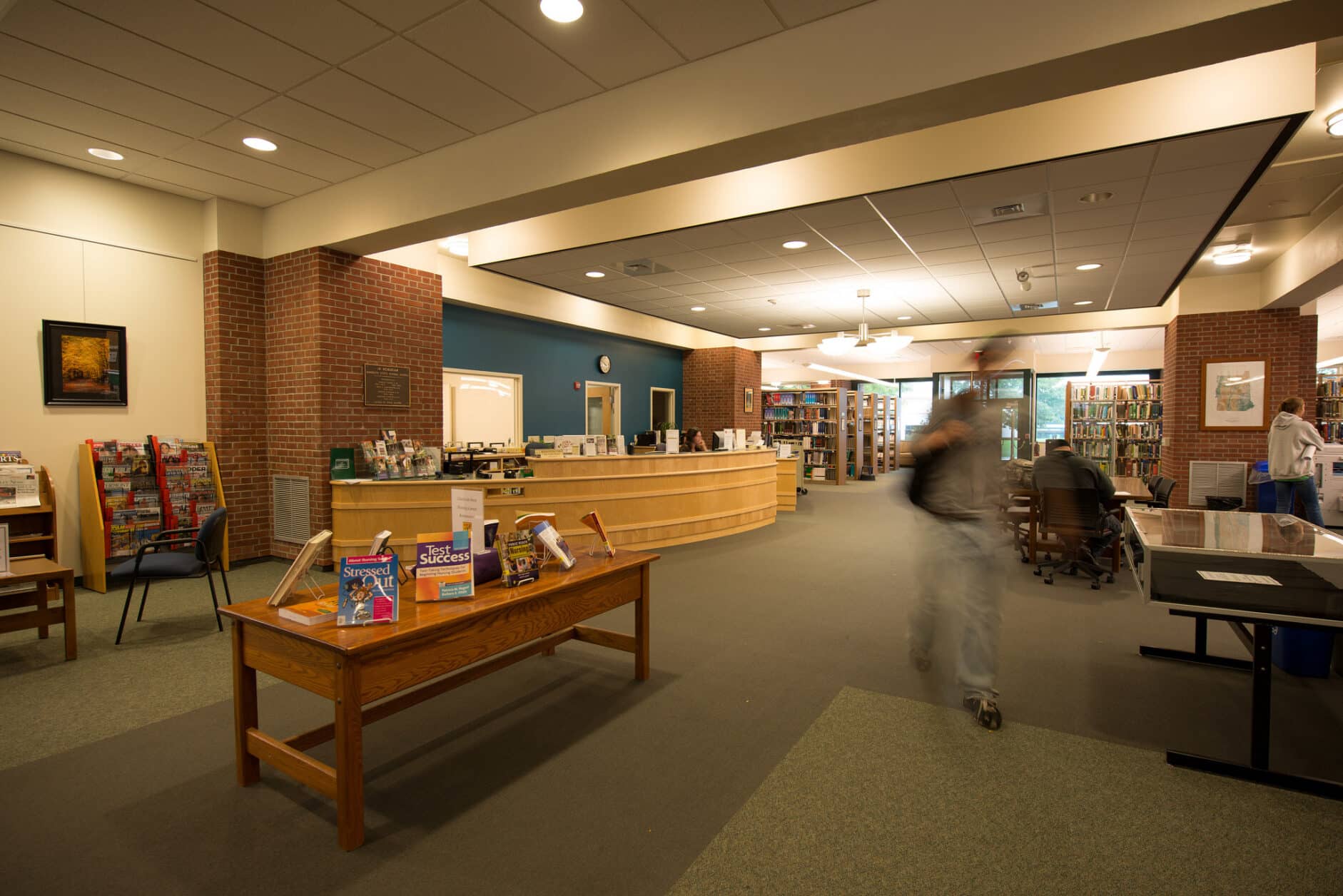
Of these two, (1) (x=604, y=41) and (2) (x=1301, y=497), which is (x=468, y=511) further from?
(2) (x=1301, y=497)

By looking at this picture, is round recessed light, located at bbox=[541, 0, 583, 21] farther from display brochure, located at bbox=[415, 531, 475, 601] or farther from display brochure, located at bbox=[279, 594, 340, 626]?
display brochure, located at bbox=[279, 594, 340, 626]

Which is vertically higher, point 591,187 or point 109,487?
point 591,187

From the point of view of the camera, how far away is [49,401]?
509 centimetres

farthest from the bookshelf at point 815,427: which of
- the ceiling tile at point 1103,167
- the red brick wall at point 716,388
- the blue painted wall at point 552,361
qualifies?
the ceiling tile at point 1103,167

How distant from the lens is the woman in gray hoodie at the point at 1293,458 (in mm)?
6480

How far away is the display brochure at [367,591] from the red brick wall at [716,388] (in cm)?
1040

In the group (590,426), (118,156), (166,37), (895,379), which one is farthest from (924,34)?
(895,379)

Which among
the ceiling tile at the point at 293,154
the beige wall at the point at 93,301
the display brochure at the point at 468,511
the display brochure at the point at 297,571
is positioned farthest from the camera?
the beige wall at the point at 93,301

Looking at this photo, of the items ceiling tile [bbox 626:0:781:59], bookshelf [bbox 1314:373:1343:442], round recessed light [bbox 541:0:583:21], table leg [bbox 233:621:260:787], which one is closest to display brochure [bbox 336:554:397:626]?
table leg [bbox 233:621:260:787]

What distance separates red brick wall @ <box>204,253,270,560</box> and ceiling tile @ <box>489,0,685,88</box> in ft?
14.4

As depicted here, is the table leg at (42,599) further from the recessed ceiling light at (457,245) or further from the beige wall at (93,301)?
the recessed ceiling light at (457,245)

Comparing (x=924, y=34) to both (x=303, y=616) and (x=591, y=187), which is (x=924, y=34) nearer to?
(x=591, y=187)

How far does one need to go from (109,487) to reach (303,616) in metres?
4.52

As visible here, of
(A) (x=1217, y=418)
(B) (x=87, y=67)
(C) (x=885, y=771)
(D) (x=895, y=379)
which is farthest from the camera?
(D) (x=895, y=379)
